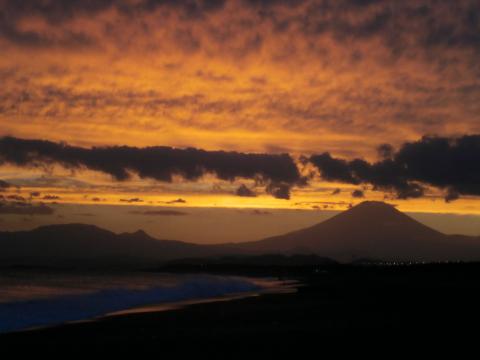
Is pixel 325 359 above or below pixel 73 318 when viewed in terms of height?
above

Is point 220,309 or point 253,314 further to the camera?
point 220,309

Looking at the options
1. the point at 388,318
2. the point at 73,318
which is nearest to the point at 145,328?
the point at 73,318

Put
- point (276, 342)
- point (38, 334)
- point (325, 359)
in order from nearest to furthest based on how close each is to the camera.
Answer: point (325, 359), point (276, 342), point (38, 334)

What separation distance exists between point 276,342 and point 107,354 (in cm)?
461

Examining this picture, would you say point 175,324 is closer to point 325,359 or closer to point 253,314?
point 253,314

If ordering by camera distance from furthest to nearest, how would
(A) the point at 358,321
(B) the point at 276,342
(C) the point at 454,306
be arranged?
(C) the point at 454,306, (A) the point at 358,321, (B) the point at 276,342

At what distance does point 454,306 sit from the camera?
28.7m

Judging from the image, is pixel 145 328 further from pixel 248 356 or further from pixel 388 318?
pixel 388 318

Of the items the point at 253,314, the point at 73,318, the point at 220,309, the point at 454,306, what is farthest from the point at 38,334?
the point at 454,306

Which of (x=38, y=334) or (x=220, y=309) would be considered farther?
(x=220, y=309)

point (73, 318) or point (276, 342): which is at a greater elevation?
point (276, 342)

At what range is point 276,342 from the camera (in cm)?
1644

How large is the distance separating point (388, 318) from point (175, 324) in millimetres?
8160

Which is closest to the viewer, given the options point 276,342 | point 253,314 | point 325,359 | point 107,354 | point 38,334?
point 325,359
